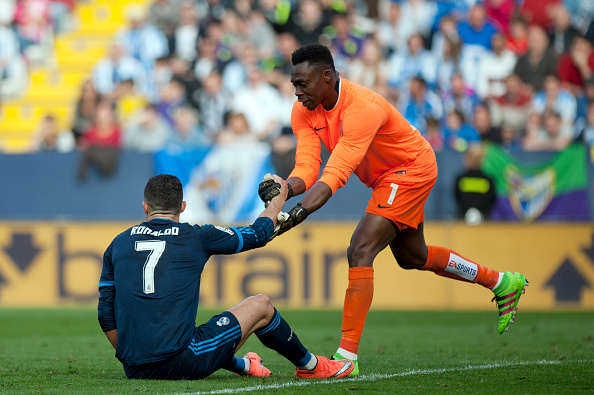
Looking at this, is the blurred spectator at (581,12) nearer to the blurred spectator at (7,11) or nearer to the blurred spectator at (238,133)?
the blurred spectator at (238,133)

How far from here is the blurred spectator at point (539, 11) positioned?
16.7 m

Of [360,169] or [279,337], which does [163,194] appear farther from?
[360,169]

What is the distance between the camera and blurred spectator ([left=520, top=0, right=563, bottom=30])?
1673 centimetres

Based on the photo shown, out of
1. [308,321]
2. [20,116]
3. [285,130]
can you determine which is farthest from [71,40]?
[308,321]

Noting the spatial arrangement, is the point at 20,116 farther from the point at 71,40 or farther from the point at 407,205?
the point at 407,205

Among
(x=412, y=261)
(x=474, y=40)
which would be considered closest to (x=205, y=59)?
(x=474, y=40)

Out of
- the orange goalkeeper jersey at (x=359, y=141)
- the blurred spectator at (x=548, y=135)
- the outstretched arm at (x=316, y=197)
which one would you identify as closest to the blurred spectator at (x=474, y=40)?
the blurred spectator at (x=548, y=135)

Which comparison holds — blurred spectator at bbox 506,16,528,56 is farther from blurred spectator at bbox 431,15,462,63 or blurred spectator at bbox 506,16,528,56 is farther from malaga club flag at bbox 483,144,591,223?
malaga club flag at bbox 483,144,591,223

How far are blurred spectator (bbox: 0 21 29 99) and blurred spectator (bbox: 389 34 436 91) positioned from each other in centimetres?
809

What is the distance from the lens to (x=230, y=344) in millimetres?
5707

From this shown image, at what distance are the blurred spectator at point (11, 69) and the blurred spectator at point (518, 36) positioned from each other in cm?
1013

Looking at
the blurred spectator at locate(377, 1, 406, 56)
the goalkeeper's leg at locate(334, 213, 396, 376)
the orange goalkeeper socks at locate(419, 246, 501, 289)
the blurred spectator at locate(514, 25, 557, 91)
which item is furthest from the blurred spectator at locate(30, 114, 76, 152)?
the goalkeeper's leg at locate(334, 213, 396, 376)

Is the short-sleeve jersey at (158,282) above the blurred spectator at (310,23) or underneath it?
underneath

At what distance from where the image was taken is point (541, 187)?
1355 centimetres
